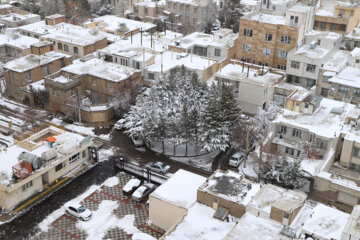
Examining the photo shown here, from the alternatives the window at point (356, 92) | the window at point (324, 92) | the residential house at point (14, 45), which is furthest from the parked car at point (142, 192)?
the residential house at point (14, 45)

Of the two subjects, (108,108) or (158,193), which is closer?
(158,193)

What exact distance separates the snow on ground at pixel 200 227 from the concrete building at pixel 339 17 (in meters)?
64.9

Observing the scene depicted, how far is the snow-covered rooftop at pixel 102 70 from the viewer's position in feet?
210

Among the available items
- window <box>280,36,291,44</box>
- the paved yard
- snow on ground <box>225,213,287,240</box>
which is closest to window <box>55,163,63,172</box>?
the paved yard

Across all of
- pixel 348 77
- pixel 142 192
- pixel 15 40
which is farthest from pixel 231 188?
pixel 15 40

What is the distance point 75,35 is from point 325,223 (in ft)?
196

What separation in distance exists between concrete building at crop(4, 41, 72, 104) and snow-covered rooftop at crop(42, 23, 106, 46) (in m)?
5.54

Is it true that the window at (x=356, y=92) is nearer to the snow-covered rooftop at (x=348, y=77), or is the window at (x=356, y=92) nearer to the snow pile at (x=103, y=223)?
the snow-covered rooftop at (x=348, y=77)

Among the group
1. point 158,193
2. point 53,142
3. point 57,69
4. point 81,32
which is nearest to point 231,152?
point 158,193

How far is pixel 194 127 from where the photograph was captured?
173 ft

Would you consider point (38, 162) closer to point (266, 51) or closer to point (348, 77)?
point (266, 51)

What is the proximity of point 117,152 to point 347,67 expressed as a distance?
119ft

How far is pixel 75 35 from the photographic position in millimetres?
80688

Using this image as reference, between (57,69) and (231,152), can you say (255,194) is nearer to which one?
(231,152)
